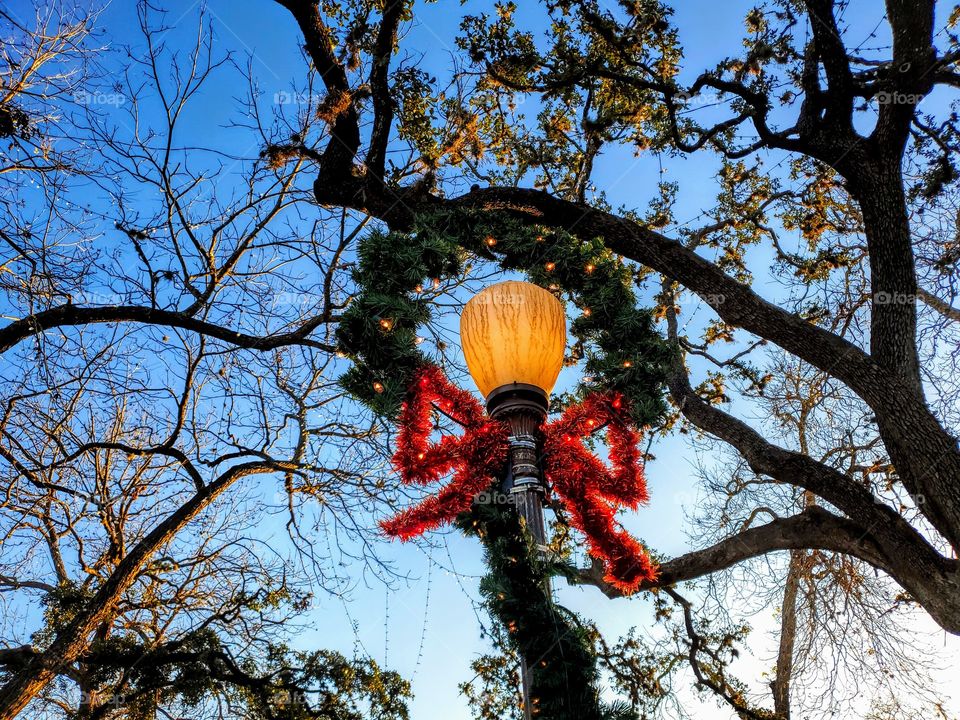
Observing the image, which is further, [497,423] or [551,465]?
[551,465]

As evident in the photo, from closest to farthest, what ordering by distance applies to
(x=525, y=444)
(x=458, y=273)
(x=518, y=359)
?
(x=525, y=444), (x=518, y=359), (x=458, y=273)

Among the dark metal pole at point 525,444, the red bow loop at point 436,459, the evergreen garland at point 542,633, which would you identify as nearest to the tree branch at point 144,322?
the red bow loop at point 436,459

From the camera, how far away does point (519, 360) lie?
134 inches

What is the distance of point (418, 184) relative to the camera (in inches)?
243

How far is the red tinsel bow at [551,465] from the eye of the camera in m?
3.52

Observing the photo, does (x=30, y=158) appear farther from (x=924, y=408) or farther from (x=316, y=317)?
(x=924, y=408)

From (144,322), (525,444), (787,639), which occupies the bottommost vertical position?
(525,444)

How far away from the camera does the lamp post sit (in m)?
3.21

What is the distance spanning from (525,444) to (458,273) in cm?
178

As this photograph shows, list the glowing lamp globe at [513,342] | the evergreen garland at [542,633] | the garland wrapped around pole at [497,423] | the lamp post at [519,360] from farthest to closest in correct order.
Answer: the glowing lamp globe at [513,342], the lamp post at [519,360], the garland wrapped around pole at [497,423], the evergreen garland at [542,633]

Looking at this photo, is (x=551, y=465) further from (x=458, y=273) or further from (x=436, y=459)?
→ (x=458, y=273)

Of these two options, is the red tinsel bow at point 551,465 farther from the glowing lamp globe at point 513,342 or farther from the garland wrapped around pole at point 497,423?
the glowing lamp globe at point 513,342

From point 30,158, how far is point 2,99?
547mm

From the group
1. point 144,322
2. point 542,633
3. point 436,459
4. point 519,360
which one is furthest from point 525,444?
point 144,322
